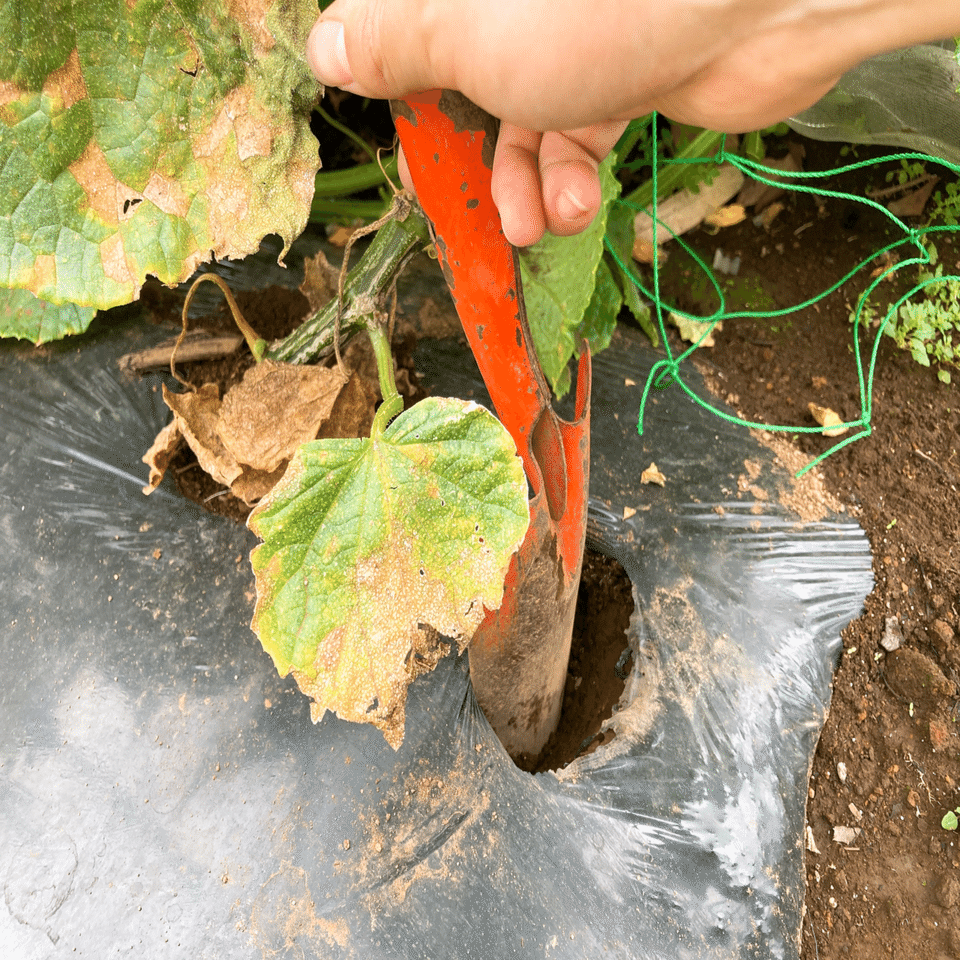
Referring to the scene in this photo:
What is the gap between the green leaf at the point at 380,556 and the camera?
704 mm

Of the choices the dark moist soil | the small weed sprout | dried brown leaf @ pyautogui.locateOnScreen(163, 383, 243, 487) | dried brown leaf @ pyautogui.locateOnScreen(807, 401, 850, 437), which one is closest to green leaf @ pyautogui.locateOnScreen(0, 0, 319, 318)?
dried brown leaf @ pyautogui.locateOnScreen(163, 383, 243, 487)

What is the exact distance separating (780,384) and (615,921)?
40.7 inches

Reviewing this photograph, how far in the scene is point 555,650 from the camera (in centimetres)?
108

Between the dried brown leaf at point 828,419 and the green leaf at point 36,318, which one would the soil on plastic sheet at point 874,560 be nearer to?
the dried brown leaf at point 828,419

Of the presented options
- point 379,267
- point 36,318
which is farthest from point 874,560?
point 36,318

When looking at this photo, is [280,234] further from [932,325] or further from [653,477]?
[932,325]

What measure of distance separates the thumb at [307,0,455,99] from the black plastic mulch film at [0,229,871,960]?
64 cm

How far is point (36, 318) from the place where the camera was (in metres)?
1.07

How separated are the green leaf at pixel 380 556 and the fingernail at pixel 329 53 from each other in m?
0.32

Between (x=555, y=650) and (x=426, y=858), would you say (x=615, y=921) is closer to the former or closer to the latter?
(x=426, y=858)

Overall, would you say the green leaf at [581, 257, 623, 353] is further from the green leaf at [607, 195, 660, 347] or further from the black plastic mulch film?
the black plastic mulch film

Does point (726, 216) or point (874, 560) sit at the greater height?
point (726, 216)

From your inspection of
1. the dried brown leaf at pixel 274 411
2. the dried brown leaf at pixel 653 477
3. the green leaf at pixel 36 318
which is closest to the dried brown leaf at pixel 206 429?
the dried brown leaf at pixel 274 411

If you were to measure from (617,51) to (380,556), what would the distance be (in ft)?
1.68
